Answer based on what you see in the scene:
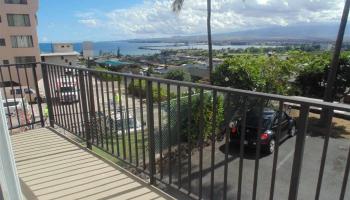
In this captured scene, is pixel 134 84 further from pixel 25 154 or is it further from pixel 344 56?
pixel 344 56

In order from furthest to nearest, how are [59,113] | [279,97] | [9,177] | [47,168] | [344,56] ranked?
1. [344,56]
2. [59,113]
3. [47,168]
4. [279,97]
5. [9,177]

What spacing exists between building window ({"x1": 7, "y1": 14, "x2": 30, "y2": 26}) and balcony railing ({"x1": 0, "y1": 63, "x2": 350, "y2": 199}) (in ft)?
80.1

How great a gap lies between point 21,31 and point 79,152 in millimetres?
25940

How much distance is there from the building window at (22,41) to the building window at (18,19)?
116 centimetres

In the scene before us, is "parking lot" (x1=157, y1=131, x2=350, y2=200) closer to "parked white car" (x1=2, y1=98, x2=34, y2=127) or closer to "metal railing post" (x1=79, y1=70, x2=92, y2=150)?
"metal railing post" (x1=79, y1=70, x2=92, y2=150)

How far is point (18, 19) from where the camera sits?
24031 mm

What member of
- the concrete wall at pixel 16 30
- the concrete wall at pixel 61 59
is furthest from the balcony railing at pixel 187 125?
the concrete wall at pixel 61 59

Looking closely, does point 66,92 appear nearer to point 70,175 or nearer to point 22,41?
point 70,175

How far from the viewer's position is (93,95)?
2844 mm

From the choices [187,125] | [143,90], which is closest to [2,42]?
[143,90]

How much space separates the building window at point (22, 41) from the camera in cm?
2452

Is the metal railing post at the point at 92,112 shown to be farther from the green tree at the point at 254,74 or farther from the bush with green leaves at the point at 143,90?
the green tree at the point at 254,74

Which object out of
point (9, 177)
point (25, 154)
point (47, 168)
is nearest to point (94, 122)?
point (47, 168)

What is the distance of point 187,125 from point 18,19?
26889 millimetres
